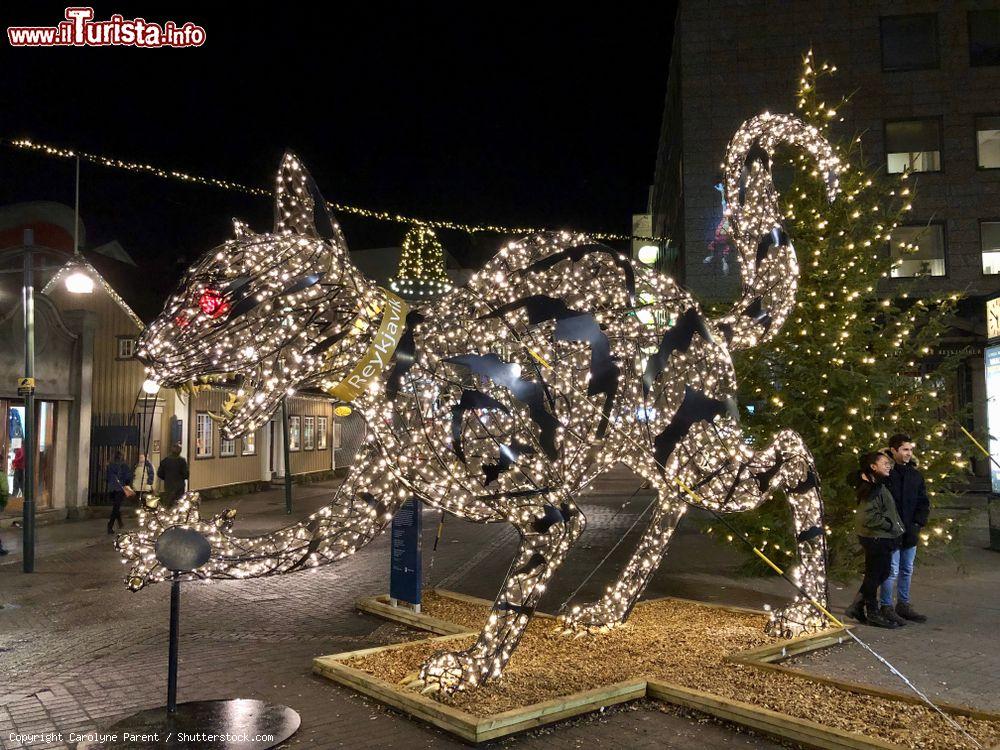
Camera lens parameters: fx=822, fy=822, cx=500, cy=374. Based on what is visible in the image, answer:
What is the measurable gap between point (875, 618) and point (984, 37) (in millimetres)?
18636

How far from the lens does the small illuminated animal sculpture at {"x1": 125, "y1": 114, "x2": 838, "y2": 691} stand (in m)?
Result: 4.09

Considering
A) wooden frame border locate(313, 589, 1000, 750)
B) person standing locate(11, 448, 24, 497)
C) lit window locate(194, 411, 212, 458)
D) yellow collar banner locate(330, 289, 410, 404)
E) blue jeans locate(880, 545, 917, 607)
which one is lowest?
wooden frame border locate(313, 589, 1000, 750)

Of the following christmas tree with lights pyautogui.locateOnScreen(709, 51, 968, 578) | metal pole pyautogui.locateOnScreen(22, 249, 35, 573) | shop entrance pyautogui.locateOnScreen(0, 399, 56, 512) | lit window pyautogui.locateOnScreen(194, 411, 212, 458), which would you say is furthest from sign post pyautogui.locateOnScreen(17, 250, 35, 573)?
lit window pyautogui.locateOnScreen(194, 411, 212, 458)

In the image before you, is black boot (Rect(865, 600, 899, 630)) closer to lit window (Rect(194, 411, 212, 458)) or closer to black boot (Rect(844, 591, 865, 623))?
black boot (Rect(844, 591, 865, 623))

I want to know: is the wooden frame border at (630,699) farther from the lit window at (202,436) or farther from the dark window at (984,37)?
the dark window at (984,37)

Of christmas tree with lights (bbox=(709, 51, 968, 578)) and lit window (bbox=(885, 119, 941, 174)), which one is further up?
lit window (bbox=(885, 119, 941, 174))

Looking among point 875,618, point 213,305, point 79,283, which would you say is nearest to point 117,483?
point 79,283

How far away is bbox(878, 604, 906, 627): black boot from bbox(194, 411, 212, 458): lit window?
49.1 ft

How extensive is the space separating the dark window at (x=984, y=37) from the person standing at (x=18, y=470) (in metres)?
22.0

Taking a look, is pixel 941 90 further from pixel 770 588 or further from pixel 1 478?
pixel 1 478

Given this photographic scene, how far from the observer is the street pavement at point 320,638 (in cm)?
430

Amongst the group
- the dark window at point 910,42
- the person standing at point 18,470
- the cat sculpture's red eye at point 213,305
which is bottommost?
the person standing at point 18,470

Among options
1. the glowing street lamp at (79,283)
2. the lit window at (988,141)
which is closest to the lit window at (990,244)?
the lit window at (988,141)

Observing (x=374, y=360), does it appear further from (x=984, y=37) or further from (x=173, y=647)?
(x=984, y=37)
